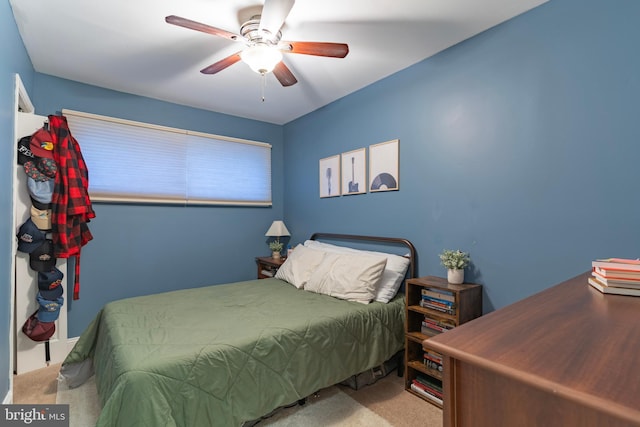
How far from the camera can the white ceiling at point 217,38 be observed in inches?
74.7

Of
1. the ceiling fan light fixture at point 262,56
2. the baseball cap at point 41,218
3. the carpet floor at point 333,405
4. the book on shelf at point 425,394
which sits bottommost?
the carpet floor at point 333,405

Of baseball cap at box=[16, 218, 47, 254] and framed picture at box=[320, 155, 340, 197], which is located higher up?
framed picture at box=[320, 155, 340, 197]

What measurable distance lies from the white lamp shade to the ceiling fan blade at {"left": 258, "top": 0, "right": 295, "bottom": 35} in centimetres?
249

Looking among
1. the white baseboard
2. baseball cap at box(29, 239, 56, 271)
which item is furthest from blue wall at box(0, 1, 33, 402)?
the white baseboard

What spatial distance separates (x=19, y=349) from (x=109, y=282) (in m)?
0.77

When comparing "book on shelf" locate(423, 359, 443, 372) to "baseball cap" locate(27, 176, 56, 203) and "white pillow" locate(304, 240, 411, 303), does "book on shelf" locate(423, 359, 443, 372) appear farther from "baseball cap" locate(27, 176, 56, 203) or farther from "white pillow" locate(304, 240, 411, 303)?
"baseball cap" locate(27, 176, 56, 203)

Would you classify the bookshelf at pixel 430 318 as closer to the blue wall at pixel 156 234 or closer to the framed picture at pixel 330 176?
the framed picture at pixel 330 176

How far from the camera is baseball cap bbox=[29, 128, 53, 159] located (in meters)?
2.35

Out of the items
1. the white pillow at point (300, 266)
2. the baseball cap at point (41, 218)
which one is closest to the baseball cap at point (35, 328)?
the baseball cap at point (41, 218)

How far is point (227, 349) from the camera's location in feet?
5.26

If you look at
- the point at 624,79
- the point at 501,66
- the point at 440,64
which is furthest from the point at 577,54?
the point at 440,64

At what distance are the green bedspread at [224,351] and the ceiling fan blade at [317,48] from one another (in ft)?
5.55

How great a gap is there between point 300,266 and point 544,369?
2.47m

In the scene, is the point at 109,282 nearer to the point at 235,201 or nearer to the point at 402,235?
the point at 235,201
